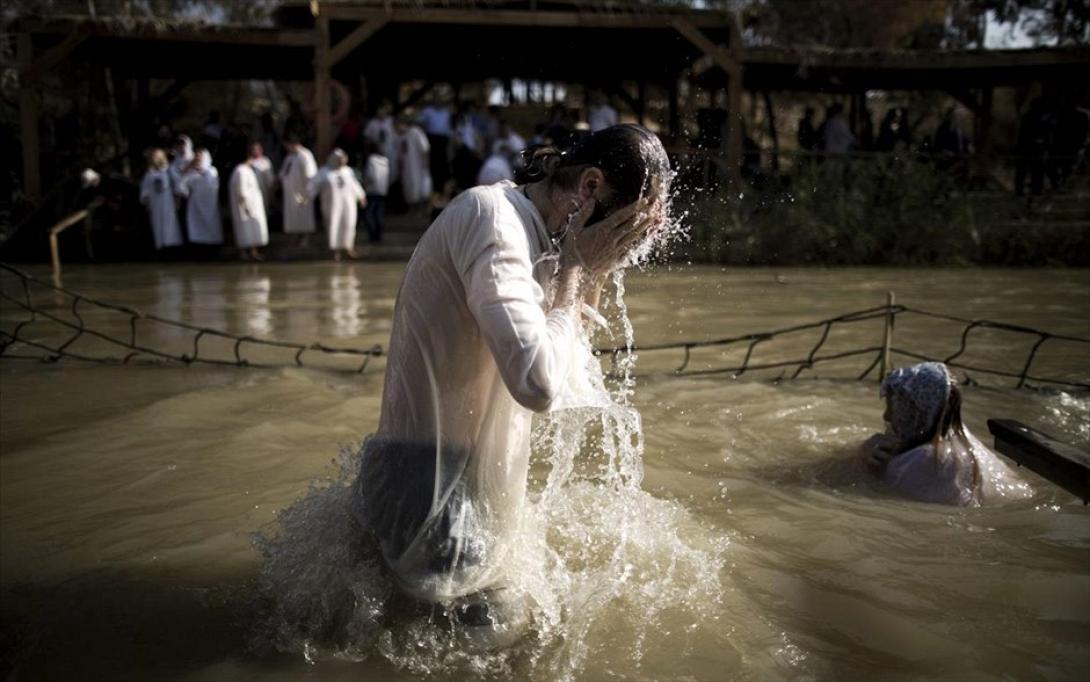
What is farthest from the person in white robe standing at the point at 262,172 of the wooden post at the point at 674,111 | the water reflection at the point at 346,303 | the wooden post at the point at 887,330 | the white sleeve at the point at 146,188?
the wooden post at the point at 887,330

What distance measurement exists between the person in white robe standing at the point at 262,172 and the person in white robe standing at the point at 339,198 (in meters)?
1.33

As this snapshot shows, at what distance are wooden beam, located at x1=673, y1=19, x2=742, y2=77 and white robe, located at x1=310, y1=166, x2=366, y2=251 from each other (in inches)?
221

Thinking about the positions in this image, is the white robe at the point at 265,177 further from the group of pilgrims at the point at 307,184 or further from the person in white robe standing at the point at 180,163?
the person in white robe standing at the point at 180,163

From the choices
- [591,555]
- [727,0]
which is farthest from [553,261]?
[727,0]

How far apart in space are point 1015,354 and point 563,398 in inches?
240

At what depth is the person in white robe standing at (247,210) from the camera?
15188mm

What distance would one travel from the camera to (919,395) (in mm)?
4238

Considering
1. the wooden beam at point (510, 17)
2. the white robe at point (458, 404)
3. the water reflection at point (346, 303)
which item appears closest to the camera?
the white robe at point (458, 404)

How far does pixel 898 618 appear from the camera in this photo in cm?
328

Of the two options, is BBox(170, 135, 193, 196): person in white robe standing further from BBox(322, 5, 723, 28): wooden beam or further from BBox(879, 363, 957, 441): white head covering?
BBox(879, 363, 957, 441): white head covering

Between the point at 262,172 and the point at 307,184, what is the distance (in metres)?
1.55

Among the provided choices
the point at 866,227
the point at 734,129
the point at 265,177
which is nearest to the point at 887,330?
the point at 866,227

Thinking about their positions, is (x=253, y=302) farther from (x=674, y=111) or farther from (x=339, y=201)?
(x=674, y=111)

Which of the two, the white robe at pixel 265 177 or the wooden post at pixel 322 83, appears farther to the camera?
the white robe at pixel 265 177
